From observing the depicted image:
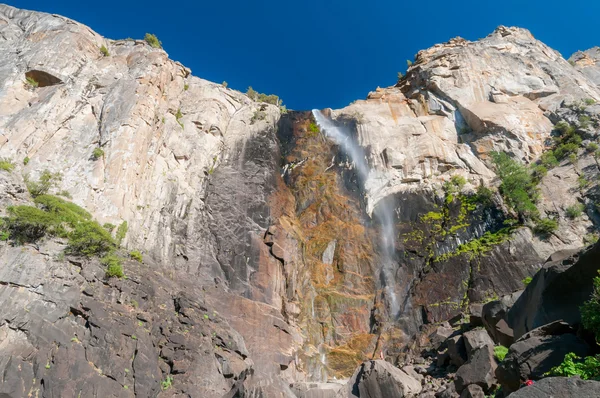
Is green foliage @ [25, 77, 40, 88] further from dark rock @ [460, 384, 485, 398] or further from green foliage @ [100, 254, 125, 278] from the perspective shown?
dark rock @ [460, 384, 485, 398]

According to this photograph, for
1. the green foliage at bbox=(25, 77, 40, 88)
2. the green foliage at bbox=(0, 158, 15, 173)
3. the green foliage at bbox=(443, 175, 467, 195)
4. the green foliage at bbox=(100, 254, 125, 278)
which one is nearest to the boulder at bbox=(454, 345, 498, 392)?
the green foliage at bbox=(100, 254, 125, 278)

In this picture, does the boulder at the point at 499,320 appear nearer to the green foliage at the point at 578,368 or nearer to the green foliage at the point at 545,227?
the green foliage at the point at 578,368

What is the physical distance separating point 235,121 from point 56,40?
43.7 ft

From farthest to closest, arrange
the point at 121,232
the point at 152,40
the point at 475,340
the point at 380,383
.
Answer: the point at 152,40 → the point at 121,232 → the point at 380,383 → the point at 475,340

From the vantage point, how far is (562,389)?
21.4 feet

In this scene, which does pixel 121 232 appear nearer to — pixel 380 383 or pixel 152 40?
pixel 380 383

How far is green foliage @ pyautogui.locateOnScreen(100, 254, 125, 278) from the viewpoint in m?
16.5

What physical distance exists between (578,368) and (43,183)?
21774 millimetres

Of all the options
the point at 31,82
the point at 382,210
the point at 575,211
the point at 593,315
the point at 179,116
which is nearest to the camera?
the point at 593,315

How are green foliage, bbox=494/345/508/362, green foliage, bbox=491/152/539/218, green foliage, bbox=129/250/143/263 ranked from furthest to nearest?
green foliage, bbox=491/152/539/218 → green foliage, bbox=129/250/143/263 → green foliage, bbox=494/345/508/362

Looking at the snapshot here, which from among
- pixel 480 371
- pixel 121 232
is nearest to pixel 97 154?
pixel 121 232

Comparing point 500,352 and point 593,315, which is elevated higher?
point 593,315

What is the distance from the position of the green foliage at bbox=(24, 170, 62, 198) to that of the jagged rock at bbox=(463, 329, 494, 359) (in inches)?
762

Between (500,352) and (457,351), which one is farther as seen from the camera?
(457,351)
